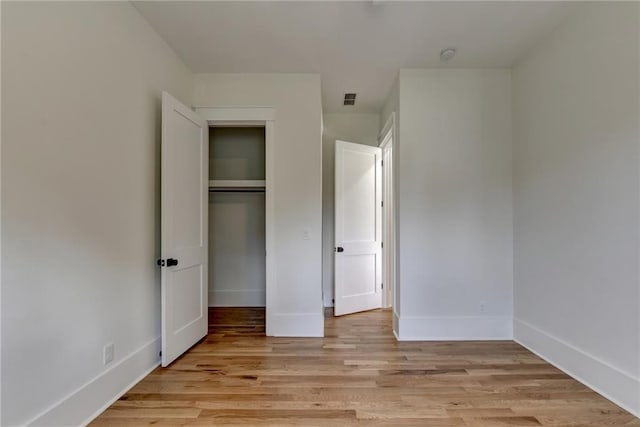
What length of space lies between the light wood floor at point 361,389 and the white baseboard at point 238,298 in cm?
133

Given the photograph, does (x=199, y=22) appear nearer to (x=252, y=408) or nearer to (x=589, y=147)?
(x=252, y=408)

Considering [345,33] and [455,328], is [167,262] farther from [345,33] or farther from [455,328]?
[455,328]

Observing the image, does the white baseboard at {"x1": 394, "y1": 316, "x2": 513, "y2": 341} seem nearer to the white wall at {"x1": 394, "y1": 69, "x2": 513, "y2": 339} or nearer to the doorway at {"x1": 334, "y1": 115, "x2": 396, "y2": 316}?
the white wall at {"x1": 394, "y1": 69, "x2": 513, "y2": 339}

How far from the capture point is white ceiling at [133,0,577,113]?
2.34 m

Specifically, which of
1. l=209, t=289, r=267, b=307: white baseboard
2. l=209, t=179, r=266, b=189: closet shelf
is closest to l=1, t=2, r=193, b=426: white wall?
l=209, t=179, r=266, b=189: closet shelf

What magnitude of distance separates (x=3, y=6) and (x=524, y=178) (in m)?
3.83

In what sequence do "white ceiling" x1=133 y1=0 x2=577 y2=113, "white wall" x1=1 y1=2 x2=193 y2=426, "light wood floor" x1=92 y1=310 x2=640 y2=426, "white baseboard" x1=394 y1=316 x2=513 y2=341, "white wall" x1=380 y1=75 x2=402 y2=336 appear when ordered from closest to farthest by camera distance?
"white wall" x1=1 y1=2 x2=193 y2=426
"light wood floor" x1=92 y1=310 x2=640 y2=426
"white ceiling" x1=133 y1=0 x2=577 y2=113
"white baseboard" x1=394 y1=316 x2=513 y2=341
"white wall" x1=380 y1=75 x2=402 y2=336

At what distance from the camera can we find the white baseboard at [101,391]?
168 cm

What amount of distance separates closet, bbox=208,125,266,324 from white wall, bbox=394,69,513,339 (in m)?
2.15

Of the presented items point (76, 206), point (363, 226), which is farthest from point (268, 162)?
point (76, 206)

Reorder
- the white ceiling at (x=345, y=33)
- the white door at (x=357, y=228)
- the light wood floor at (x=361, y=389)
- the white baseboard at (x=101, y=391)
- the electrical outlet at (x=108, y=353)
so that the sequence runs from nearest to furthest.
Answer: the white baseboard at (x=101, y=391) → the light wood floor at (x=361, y=389) → the electrical outlet at (x=108, y=353) → the white ceiling at (x=345, y=33) → the white door at (x=357, y=228)

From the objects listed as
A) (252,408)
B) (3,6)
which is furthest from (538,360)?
(3,6)

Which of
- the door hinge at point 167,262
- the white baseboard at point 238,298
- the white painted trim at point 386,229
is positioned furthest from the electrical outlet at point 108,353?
the white painted trim at point 386,229

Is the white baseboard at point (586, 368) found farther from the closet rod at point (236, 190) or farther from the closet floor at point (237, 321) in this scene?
the closet rod at point (236, 190)
